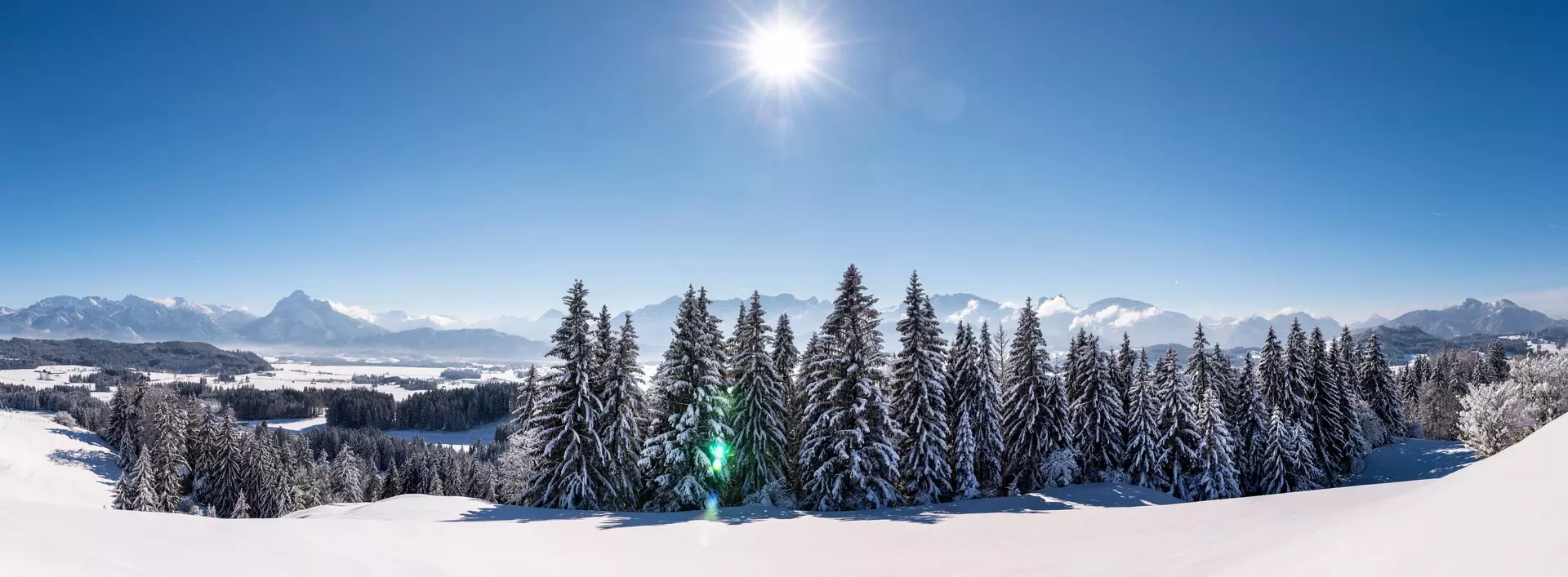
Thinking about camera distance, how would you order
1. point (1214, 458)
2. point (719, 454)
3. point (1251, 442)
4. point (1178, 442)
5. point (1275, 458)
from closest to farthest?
1. point (719, 454)
2. point (1214, 458)
3. point (1178, 442)
4. point (1275, 458)
5. point (1251, 442)

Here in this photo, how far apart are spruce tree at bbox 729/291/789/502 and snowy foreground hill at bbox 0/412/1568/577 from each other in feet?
21.9

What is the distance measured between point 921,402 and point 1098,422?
1364 centimetres

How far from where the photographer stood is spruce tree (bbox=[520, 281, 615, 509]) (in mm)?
25812

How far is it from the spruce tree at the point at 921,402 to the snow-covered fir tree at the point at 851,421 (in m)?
1.22

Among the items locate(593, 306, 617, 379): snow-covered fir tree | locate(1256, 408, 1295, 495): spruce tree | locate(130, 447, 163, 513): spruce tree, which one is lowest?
locate(130, 447, 163, 513): spruce tree

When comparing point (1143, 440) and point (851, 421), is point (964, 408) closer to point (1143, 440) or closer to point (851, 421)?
point (851, 421)

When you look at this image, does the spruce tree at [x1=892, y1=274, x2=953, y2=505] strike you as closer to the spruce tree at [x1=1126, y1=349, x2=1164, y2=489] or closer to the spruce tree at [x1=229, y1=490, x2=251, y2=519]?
the spruce tree at [x1=1126, y1=349, x2=1164, y2=489]

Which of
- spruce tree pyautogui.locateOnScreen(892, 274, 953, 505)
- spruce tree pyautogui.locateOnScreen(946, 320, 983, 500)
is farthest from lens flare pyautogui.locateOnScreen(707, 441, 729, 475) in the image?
spruce tree pyautogui.locateOnScreen(946, 320, 983, 500)

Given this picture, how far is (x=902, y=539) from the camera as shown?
14.9 m

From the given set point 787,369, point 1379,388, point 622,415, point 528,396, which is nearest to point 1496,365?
point 1379,388

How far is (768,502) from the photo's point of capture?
25.3 metres

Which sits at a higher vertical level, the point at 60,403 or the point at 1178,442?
the point at 1178,442

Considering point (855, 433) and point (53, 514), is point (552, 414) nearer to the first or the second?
point (855, 433)

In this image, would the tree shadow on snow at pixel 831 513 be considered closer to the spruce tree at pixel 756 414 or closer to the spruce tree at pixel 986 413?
the spruce tree at pixel 986 413
